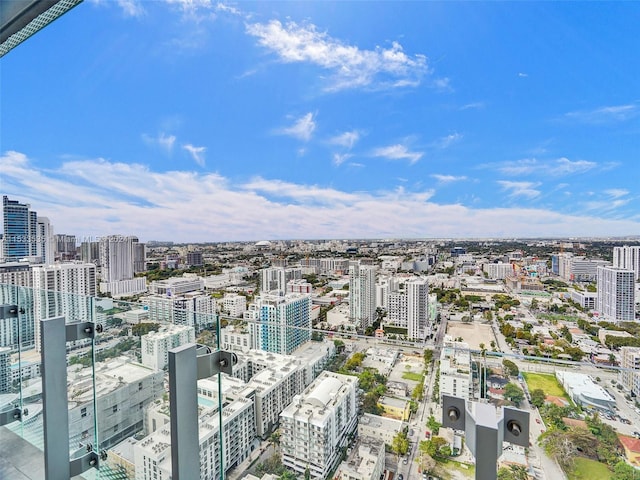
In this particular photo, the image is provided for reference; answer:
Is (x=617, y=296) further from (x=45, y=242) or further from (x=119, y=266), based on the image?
(x=119, y=266)

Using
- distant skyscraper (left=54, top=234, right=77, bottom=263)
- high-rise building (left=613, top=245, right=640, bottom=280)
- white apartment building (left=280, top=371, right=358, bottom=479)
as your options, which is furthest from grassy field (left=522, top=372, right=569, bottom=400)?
high-rise building (left=613, top=245, right=640, bottom=280)

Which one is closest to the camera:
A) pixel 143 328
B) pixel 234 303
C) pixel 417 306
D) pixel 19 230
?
pixel 143 328

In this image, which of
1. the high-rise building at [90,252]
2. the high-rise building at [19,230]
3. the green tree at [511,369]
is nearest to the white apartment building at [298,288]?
the high-rise building at [90,252]

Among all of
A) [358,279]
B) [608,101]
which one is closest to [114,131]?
[358,279]

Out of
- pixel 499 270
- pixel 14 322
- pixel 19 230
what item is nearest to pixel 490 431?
pixel 14 322

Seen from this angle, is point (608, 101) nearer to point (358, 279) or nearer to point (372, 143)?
point (372, 143)

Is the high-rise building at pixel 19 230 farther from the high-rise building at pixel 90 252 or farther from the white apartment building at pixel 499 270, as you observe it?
the white apartment building at pixel 499 270

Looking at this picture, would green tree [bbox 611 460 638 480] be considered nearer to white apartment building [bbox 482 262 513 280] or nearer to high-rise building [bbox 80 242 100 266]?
high-rise building [bbox 80 242 100 266]

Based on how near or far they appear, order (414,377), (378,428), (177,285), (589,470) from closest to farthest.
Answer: (589,470) → (414,377) → (378,428) → (177,285)
